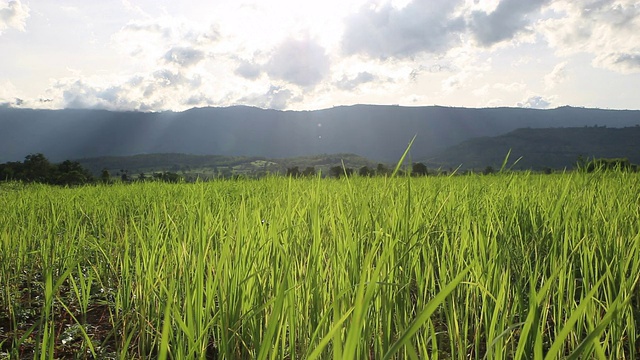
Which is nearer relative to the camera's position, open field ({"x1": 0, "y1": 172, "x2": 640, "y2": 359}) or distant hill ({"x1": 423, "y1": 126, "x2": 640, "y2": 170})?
open field ({"x1": 0, "y1": 172, "x2": 640, "y2": 359})

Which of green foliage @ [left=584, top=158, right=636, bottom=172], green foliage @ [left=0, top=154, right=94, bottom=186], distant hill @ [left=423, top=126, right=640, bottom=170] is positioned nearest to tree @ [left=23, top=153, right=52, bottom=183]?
green foliage @ [left=0, top=154, right=94, bottom=186]

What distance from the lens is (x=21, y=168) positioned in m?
31.5

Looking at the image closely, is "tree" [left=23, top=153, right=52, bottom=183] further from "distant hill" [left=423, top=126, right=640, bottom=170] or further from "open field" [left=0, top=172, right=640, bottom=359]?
"distant hill" [left=423, top=126, right=640, bottom=170]

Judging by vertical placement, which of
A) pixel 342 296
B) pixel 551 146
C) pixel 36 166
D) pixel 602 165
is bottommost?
pixel 342 296

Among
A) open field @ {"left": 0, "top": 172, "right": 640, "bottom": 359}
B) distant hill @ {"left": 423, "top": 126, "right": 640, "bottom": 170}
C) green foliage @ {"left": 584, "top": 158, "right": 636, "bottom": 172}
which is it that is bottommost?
open field @ {"left": 0, "top": 172, "right": 640, "bottom": 359}

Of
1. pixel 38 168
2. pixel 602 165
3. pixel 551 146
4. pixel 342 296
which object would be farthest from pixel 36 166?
pixel 551 146

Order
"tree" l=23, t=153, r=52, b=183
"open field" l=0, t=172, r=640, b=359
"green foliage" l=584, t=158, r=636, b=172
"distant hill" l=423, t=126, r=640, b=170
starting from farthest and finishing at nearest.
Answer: "distant hill" l=423, t=126, r=640, b=170 → "tree" l=23, t=153, r=52, b=183 → "green foliage" l=584, t=158, r=636, b=172 → "open field" l=0, t=172, r=640, b=359

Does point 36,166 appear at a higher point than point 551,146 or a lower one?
lower

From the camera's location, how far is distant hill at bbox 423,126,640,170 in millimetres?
126625

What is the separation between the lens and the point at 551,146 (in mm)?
138625

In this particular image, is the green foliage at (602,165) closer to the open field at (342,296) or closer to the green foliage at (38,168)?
the open field at (342,296)

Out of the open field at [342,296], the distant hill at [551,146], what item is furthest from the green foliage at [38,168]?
the distant hill at [551,146]

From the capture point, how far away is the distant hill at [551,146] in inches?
4985

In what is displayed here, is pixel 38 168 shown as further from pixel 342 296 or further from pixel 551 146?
pixel 551 146
